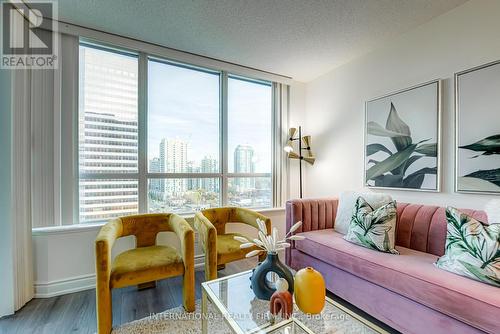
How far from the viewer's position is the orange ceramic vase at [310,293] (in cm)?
114

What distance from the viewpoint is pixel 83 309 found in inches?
71.5

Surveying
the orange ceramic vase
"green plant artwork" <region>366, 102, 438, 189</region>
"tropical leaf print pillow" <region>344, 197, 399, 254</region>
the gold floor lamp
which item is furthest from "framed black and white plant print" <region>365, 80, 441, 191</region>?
the orange ceramic vase

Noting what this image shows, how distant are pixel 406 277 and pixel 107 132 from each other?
2817 millimetres

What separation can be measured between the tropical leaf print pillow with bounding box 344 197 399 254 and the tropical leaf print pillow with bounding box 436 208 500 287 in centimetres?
33

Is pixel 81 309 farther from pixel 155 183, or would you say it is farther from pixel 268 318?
pixel 268 318

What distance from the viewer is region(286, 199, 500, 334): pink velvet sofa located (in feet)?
3.83

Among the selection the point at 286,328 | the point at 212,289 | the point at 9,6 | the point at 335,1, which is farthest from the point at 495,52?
the point at 9,6

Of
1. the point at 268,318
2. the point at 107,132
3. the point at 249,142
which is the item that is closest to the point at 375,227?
the point at 268,318

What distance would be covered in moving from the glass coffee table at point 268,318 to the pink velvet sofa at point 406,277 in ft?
1.47

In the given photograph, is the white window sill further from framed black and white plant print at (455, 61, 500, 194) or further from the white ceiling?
framed black and white plant print at (455, 61, 500, 194)

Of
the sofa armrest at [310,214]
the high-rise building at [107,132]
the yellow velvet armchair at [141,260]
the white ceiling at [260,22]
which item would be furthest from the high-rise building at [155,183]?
the sofa armrest at [310,214]


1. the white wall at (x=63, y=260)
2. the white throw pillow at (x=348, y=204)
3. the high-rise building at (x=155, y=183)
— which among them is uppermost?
the high-rise building at (x=155, y=183)

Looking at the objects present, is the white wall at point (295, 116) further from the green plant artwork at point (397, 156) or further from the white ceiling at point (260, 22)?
the green plant artwork at point (397, 156)

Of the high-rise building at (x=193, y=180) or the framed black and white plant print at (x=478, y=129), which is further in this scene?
the high-rise building at (x=193, y=180)
